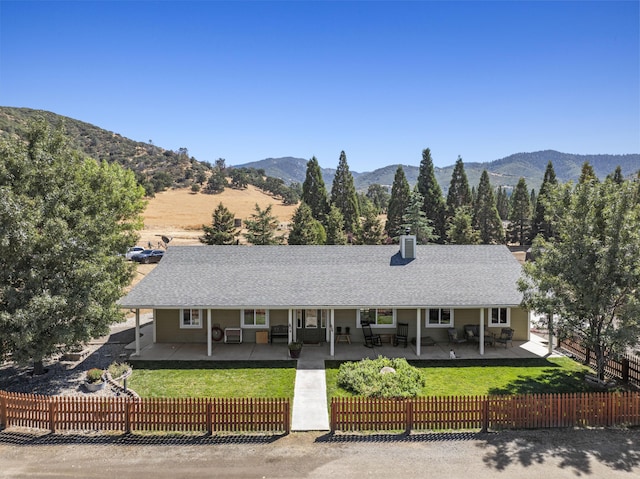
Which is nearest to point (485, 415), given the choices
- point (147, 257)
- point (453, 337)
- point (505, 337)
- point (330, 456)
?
point (330, 456)

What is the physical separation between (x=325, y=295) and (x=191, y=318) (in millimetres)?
6977

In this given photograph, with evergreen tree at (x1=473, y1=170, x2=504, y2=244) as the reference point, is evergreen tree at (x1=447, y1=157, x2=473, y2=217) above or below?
above

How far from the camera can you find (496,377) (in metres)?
18.0

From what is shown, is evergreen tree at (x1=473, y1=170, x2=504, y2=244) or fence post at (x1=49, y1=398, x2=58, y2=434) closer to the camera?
fence post at (x1=49, y1=398, x2=58, y2=434)

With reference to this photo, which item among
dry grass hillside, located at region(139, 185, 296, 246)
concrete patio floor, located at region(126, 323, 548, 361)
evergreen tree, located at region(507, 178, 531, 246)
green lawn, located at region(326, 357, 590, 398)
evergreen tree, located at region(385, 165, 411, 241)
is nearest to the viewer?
green lawn, located at region(326, 357, 590, 398)

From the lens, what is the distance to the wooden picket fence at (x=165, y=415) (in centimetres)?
1338

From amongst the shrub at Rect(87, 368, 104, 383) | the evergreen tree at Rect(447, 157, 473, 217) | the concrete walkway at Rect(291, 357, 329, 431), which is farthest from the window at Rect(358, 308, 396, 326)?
the evergreen tree at Rect(447, 157, 473, 217)

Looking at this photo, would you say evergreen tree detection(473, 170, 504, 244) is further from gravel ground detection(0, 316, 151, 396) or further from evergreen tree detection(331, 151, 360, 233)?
gravel ground detection(0, 316, 151, 396)

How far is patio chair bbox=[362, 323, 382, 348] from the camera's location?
71.1 feet

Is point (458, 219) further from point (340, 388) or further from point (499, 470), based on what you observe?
point (499, 470)

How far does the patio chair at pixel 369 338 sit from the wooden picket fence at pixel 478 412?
7872mm

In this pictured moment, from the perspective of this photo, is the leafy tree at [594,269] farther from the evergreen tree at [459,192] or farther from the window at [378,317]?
the evergreen tree at [459,192]

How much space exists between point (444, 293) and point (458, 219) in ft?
132

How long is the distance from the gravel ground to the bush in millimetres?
8726
